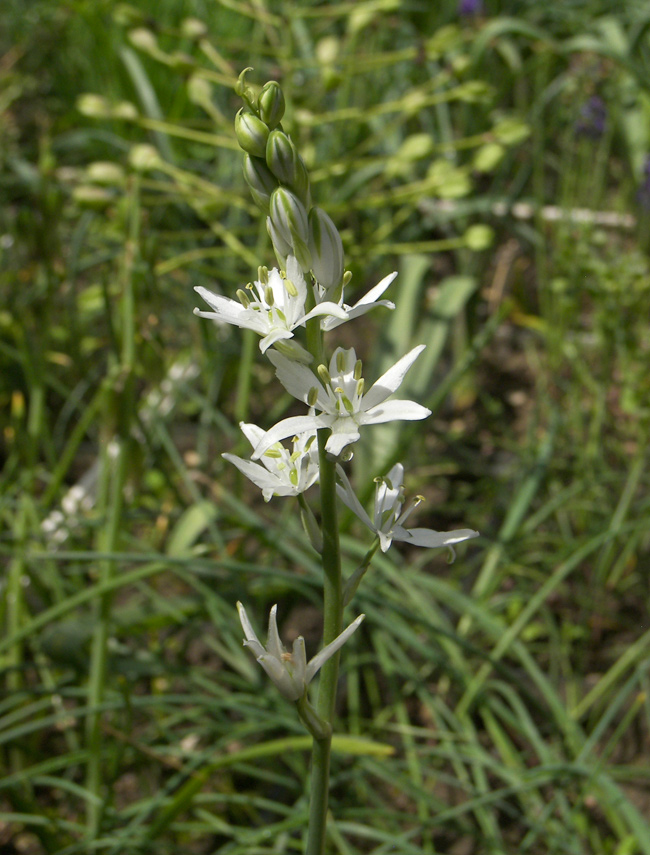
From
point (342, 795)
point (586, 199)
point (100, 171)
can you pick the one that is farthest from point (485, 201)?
point (342, 795)

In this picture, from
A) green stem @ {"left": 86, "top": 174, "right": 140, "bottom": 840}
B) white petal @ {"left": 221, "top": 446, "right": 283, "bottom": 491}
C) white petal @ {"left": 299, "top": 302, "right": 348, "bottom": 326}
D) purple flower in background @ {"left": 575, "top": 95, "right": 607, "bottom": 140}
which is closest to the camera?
white petal @ {"left": 299, "top": 302, "right": 348, "bottom": 326}

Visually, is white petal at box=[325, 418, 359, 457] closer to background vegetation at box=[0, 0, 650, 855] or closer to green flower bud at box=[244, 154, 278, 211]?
green flower bud at box=[244, 154, 278, 211]

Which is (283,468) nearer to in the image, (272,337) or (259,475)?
(259,475)

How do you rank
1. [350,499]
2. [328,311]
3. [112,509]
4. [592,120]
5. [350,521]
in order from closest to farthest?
[328,311], [350,499], [112,509], [350,521], [592,120]

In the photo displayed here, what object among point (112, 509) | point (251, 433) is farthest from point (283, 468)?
point (112, 509)

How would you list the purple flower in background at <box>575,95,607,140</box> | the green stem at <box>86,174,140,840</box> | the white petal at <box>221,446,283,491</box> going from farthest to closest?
1. the purple flower in background at <box>575,95,607,140</box>
2. the green stem at <box>86,174,140,840</box>
3. the white petal at <box>221,446,283,491</box>

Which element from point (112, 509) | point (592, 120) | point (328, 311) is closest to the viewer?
point (328, 311)

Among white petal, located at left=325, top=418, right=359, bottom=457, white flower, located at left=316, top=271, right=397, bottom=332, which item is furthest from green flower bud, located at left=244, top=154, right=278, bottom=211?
white petal, located at left=325, top=418, right=359, bottom=457

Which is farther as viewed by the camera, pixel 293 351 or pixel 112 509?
pixel 112 509
